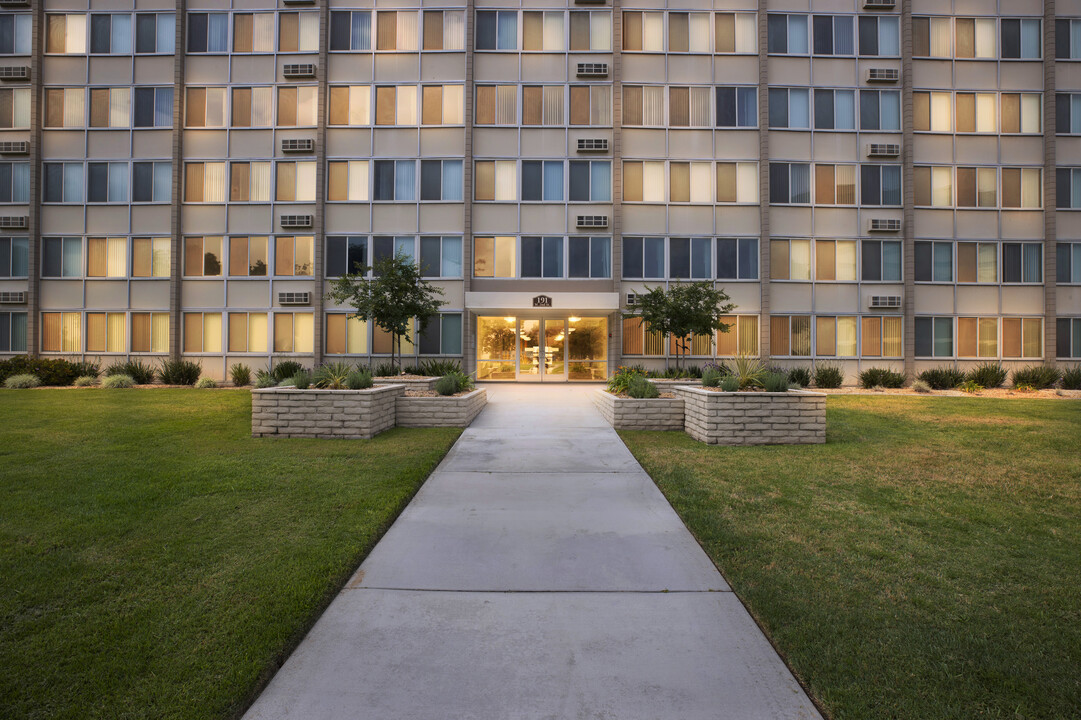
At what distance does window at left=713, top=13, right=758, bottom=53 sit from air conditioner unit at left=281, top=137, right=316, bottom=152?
60.6 ft

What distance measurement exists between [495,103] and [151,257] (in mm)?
16827

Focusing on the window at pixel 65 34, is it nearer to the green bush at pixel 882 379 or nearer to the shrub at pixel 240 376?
the shrub at pixel 240 376

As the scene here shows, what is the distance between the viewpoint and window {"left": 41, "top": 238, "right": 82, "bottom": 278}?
23.7m

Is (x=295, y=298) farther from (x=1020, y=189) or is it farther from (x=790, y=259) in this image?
(x=1020, y=189)

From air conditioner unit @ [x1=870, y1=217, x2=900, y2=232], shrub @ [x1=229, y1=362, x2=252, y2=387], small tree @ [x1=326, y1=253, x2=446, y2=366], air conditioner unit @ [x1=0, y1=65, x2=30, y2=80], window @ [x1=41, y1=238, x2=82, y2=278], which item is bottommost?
shrub @ [x1=229, y1=362, x2=252, y2=387]

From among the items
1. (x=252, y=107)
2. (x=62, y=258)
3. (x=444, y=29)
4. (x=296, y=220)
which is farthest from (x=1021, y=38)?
(x=62, y=258)

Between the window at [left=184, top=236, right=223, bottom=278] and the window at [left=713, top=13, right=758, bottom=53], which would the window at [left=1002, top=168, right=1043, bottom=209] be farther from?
the window at [left=184, top=236, right=223, bottom=278]

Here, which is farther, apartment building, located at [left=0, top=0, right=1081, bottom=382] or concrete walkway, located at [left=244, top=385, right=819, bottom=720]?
apartment building, located at [left=0, top=0, right=1081, bottom=382]

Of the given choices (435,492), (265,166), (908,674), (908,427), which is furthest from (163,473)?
(265,166)

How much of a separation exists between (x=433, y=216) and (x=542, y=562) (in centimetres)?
2103

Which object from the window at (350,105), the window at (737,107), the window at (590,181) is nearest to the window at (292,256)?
the window at (350,105)

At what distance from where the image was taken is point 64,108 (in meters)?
23.7

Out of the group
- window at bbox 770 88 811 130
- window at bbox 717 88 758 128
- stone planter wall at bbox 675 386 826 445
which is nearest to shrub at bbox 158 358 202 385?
stone planter wall at bbox 675 386 826 445

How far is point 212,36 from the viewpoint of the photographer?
23625 mm
